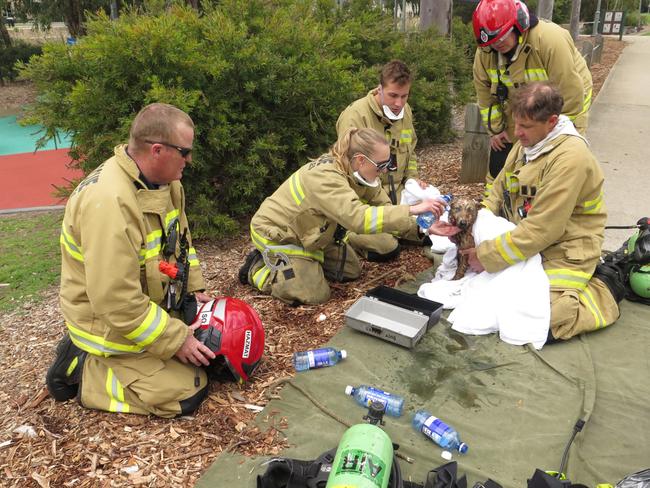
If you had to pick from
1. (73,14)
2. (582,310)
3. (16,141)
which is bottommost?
(16,141)

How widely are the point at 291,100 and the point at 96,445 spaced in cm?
444

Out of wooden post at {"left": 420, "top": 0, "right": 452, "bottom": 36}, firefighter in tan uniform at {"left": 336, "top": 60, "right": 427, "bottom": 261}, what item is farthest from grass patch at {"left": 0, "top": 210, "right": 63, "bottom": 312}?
wooden post at {"left": 420, "top": 0, "right": 452, "bottom": 36}

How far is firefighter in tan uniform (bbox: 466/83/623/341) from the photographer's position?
370 cm

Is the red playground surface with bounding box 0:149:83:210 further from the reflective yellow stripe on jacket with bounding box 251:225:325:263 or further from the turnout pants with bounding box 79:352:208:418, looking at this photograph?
the turnout pants with bounding box 79:352:208:418

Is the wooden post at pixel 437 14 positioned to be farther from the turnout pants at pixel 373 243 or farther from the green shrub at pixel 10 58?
the green shrub at pixel 10 58

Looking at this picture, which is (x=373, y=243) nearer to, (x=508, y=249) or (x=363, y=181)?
(x=363, y=181)

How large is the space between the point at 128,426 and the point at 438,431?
5.95ft

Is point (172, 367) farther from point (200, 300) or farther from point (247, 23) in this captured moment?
point (247, 23)

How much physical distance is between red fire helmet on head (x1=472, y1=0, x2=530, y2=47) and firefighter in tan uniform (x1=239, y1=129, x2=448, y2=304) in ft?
5.37

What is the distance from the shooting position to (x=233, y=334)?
3.33 metres

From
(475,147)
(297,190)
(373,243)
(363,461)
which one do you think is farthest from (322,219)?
(475,147)

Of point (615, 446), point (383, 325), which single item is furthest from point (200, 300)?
point (615, 446)

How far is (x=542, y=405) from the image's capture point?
3258mm

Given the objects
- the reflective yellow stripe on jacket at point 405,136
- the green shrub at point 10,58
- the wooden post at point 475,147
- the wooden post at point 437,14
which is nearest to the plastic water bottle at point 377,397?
the reflective yellow stripe on jacket at point 405,136
